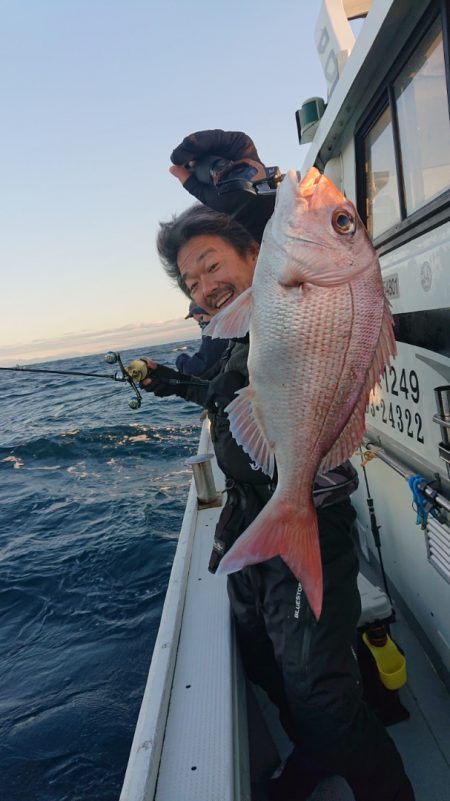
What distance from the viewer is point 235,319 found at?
1428 mm

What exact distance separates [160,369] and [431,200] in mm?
1700

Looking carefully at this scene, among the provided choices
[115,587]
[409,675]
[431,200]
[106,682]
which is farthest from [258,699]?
[115,587]

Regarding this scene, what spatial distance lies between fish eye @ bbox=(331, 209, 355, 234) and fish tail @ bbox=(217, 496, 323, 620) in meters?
0.81

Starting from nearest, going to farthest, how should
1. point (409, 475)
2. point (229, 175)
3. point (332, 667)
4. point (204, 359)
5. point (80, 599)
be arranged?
point (332, 667)
point (229, 175)
point (409, 475)
point (204, 359)
point (80, 599)

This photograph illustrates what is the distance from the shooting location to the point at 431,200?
6.82ft

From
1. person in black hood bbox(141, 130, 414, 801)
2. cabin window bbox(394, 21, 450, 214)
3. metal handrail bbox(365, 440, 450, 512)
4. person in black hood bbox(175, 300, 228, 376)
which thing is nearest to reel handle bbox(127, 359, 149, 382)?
person in black hood bbox(175, 300, 228, 376)

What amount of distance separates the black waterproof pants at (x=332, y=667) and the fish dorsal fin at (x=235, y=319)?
33.0 inches

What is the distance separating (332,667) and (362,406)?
1.03 meters

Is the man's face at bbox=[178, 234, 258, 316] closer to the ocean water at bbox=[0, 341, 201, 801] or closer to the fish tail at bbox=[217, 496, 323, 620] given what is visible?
the fish tail at bbox=[217, 496, 323, 620]

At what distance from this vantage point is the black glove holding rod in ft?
6.43

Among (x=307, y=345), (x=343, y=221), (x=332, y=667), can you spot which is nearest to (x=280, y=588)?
(x=332, y=667)

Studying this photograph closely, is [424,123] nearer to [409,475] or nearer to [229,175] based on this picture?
[229,175]

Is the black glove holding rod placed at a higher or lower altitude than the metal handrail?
higher

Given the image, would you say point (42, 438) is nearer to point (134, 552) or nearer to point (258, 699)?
point (134, 552)
